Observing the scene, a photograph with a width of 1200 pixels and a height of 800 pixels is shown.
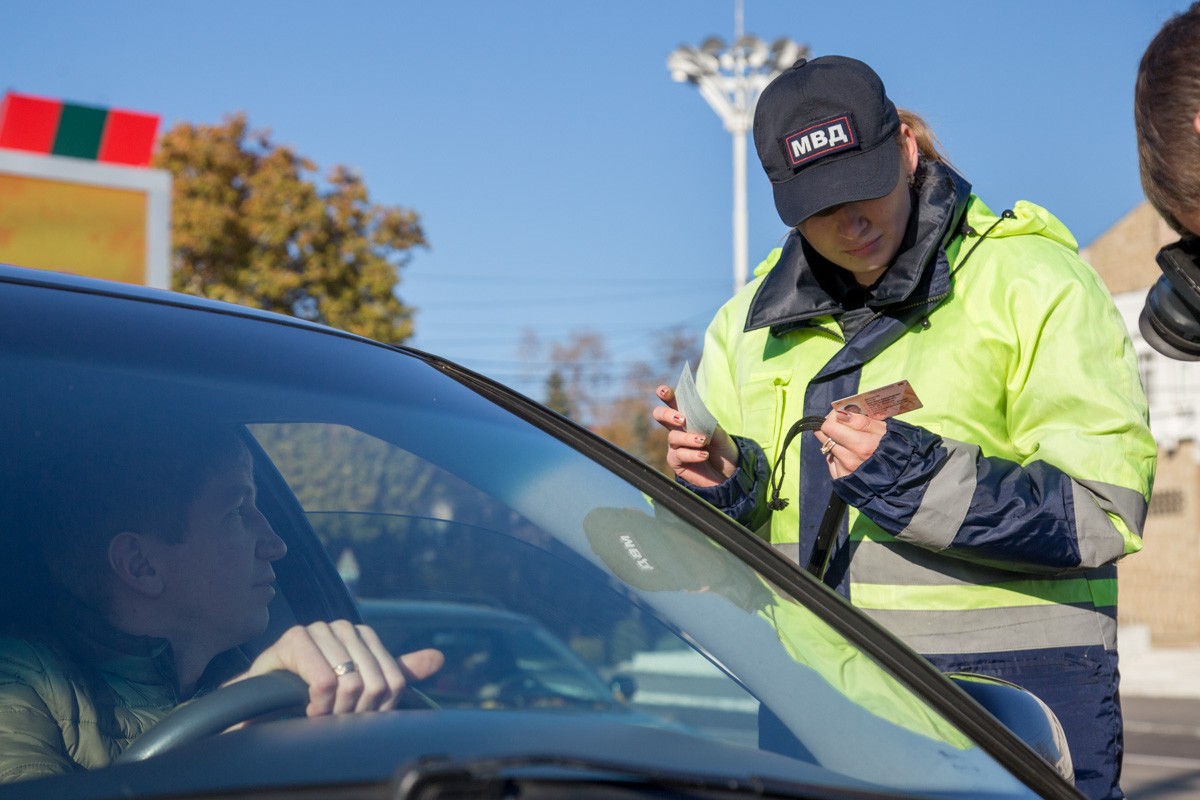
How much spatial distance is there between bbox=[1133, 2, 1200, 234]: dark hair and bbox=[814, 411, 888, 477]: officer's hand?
0.56 metres

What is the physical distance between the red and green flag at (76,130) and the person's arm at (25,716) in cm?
695

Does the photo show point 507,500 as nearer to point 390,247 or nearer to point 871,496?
point 871,496

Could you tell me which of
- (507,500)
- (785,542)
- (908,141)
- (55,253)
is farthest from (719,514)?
(55,253)

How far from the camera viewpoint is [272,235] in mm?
21938

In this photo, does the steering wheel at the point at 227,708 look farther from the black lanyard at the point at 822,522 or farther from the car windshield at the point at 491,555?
the black lanyard at the point at 822,522

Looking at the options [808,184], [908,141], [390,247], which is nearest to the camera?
[808,184]

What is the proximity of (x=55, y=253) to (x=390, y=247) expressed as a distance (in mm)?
15559

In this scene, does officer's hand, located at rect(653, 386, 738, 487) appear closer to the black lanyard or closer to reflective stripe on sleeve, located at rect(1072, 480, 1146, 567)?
the black lanyard

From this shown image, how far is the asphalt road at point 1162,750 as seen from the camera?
8.61m

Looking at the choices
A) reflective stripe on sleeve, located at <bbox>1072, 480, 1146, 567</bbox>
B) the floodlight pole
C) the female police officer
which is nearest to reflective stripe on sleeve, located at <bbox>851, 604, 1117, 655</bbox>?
the female police officer

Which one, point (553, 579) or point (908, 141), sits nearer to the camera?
point (553, 579)

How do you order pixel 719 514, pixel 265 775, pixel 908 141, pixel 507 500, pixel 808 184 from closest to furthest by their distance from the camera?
pixel 265 775
pixel 507 500
pixel 719 514
pixel 808 184
pixel 908 141

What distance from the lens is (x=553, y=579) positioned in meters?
1.46

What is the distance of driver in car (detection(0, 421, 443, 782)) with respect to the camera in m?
1.28
